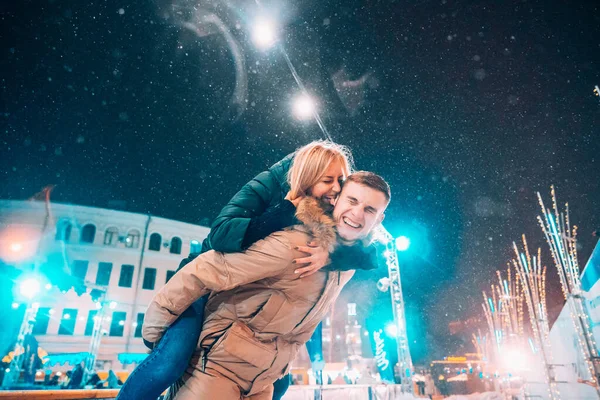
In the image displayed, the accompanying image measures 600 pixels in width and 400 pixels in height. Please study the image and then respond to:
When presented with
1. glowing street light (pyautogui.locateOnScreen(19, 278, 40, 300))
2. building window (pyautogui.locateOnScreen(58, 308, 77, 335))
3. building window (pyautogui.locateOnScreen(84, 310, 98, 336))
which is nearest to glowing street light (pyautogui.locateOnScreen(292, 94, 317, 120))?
glowing street light (pyautogui.locateOnScreen(19, 278, 40, 300))

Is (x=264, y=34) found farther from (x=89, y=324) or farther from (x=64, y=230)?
(x=89, y=324)

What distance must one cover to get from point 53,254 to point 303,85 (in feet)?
35.9

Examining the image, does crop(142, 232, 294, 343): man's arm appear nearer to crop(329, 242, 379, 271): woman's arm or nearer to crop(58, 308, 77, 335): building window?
crop(329, 242, 379, 271): woman's arm

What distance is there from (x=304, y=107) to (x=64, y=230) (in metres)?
24.6

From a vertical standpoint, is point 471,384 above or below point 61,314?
below

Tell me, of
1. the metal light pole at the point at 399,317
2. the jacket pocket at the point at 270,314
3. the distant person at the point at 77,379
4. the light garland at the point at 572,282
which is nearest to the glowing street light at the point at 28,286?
the distant person at the point at 77,379

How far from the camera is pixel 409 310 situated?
144ft

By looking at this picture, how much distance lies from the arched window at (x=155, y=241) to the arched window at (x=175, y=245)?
1.16 m

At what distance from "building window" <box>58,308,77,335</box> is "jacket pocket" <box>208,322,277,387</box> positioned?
30190mm

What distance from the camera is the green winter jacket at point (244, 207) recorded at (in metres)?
1.89

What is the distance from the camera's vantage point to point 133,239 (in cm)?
2966

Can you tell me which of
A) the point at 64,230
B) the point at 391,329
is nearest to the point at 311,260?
the point at 391,329

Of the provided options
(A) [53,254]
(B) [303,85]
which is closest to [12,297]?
(A) [53,254]

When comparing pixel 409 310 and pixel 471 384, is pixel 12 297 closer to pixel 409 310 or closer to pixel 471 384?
pixel 471 384
